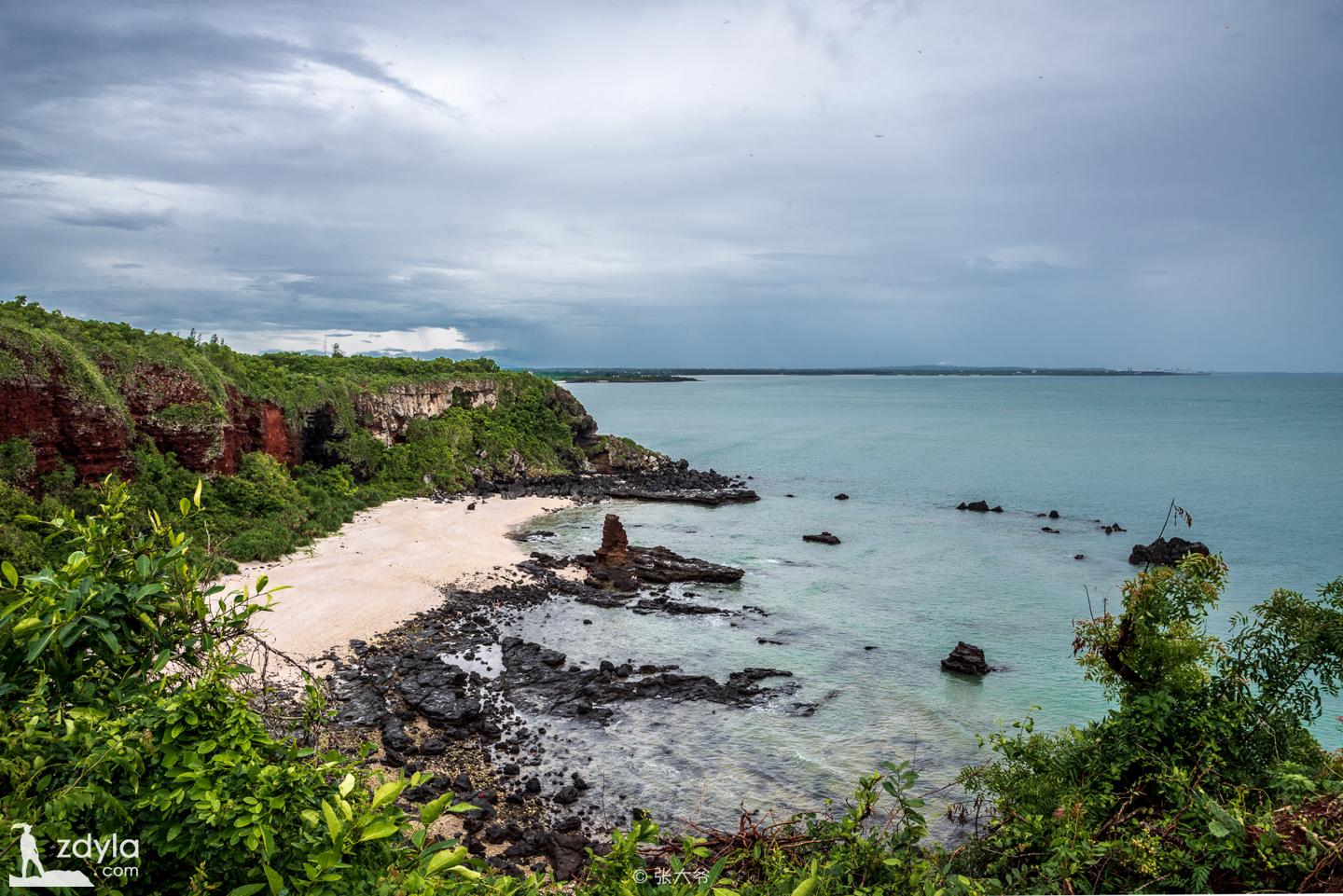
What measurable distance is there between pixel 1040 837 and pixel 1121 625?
3018mm

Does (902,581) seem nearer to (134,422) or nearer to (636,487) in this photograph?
(636,487)

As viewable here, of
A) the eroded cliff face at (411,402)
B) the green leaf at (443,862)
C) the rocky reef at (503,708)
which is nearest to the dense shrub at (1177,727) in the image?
the green leaf at (443,862)

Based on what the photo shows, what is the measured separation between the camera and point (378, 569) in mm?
28859

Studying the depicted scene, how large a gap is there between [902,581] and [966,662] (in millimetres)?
10399

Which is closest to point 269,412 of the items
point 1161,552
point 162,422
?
point 162,422

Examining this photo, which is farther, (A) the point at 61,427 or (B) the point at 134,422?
(B) the point at 134,422

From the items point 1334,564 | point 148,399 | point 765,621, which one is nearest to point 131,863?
point 765,621

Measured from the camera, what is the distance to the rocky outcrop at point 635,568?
3073 cm

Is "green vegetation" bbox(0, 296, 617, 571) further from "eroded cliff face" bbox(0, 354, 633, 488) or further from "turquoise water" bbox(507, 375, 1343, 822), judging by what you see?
"turquoise water" bbox(507, 375, 1343, 822)

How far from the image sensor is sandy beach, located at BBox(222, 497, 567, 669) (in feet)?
74.2

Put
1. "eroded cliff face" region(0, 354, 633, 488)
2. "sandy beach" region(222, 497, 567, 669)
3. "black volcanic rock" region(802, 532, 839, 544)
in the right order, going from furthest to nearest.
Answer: "black volcanic rock" region(802, 532, 839, 544) → "eroded cliff face" region(0, 354, 633, 488) → "sandy beach" region(222, 497, 567, 669)

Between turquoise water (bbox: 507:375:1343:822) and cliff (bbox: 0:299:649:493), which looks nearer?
turquoise water (bbox: 507:375:1343:822)

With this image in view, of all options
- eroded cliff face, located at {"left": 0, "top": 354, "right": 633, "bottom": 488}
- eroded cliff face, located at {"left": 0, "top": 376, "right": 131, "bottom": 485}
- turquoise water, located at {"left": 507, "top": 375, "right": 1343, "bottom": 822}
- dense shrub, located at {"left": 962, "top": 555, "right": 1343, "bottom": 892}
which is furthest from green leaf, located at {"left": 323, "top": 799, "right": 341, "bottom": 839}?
eroded cliff face, located at {"left": 0, "top": 354, "right": 633, "bottom": 488}

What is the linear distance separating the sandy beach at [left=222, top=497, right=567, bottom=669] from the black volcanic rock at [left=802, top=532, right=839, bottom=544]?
51.7 feet
